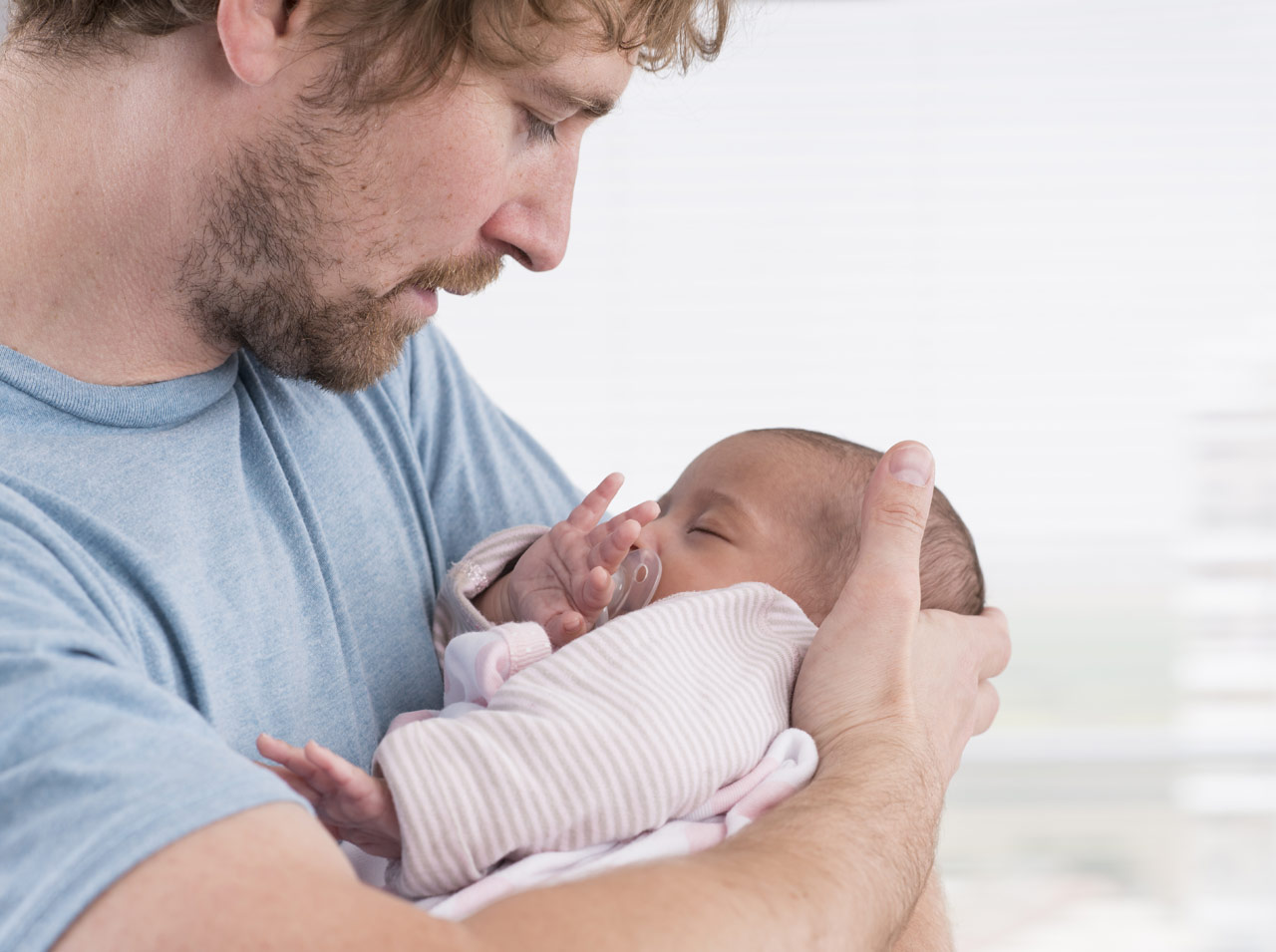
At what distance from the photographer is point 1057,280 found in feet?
10.8

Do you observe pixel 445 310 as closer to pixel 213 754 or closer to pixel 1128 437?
pixel 1128 437

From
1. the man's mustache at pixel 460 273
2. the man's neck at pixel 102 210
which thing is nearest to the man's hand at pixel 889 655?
the man's mustache at pixel 460 273

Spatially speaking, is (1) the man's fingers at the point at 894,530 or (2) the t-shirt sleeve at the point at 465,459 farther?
(2) the t-shirt sleeve at the point at 465,459

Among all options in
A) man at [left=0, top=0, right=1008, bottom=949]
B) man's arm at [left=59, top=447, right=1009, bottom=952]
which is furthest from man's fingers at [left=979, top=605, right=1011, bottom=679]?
man's arm at [left=59, top=447, right=1009, bottom=952]

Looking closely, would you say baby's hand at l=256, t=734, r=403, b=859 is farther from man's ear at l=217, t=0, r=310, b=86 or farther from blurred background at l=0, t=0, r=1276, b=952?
blurred background at l=0, t=0, r=1276, b=952

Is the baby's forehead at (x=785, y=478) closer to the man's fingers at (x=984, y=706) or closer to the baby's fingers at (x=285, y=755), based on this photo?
the man's fingers at (x=984, y=706)

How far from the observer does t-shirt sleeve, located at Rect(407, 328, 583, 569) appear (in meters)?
1.41

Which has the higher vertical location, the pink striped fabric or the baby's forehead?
the baby's forehead

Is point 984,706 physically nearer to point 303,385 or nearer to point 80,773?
point 303,385

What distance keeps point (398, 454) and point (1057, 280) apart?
2.54 metres

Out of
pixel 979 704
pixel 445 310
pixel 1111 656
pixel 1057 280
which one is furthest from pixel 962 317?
pixel 979 704

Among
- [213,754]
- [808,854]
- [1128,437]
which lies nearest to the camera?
[213,754]

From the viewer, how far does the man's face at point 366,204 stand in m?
1.12

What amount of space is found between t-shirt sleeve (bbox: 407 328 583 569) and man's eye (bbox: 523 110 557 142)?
1.20 ft
